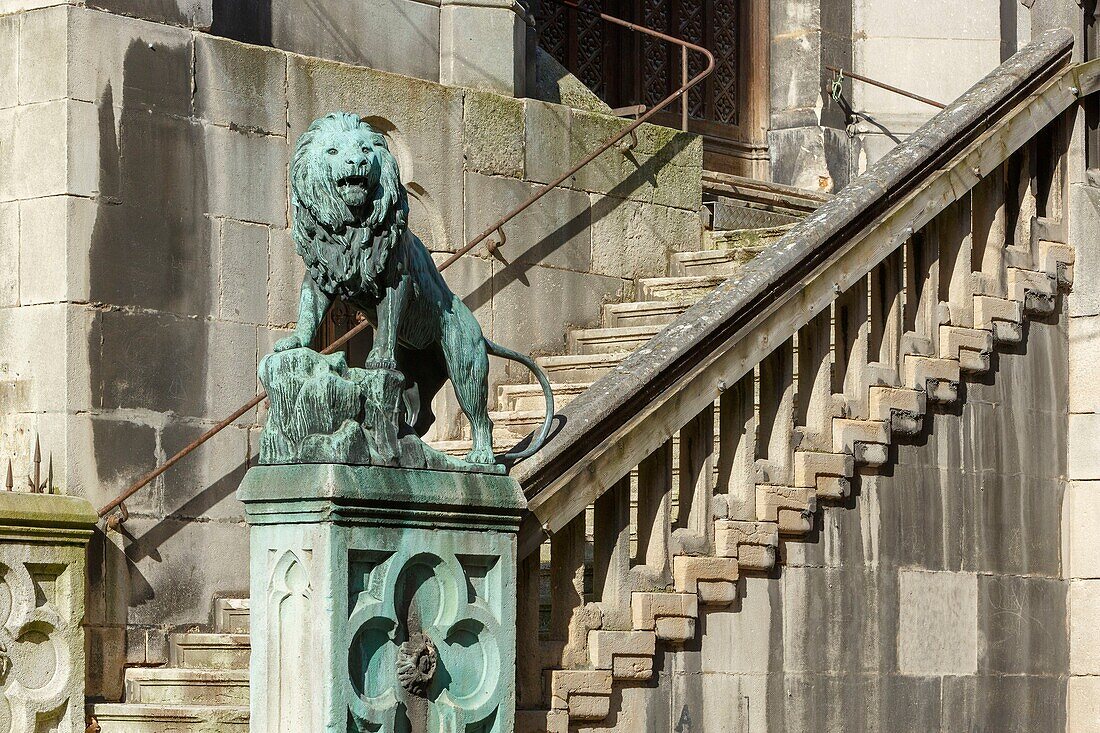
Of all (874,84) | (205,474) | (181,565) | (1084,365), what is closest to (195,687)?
(181,565)

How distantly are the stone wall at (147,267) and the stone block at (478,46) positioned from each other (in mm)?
925

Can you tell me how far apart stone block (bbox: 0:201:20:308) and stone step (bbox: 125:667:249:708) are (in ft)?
6.19

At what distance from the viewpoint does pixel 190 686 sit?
9172 mm

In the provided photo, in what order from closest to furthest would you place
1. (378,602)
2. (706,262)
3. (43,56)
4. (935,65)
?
(378,602)
(43,56)
(706,262)
(935,65)

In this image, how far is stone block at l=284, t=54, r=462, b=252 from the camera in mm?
11227

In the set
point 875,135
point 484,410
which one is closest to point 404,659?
point 484,410

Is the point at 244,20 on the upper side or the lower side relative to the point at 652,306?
upper

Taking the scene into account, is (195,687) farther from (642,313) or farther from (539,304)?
(642,313)

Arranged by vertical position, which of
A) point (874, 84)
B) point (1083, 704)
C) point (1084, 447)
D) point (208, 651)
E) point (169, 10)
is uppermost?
point (874, 84)

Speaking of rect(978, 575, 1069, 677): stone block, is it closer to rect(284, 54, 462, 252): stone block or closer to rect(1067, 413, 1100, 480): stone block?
rect(1067, 413, 1100, 480): stone block

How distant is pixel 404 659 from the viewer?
7176 mm

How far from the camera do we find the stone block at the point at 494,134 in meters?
12.0

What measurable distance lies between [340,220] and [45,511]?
307cm

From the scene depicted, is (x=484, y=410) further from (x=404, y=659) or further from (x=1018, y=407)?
(x=1018, y=407)
